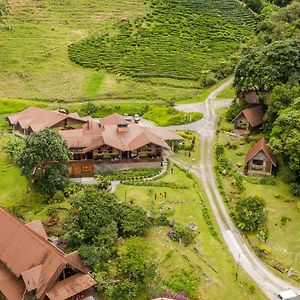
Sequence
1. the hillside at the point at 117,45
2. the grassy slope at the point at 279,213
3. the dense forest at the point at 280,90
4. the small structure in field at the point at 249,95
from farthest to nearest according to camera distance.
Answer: the hillside at the point at 117,45
the small structure in field at the point at 249,95
the dense forest at the point at 280,90
the grassy slope at the point at 279,213

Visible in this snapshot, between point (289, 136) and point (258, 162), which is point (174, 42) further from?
point (289, 136)

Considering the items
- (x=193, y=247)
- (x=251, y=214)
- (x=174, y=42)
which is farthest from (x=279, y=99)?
(x=174, y=42)

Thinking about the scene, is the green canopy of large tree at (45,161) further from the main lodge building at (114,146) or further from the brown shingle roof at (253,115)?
the brown shingle roof at (253,115)

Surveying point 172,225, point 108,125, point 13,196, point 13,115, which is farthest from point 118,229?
point 13,115

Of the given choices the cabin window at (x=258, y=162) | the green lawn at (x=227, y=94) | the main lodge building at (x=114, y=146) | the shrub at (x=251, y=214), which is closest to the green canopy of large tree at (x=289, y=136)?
the cabin window at (x=258, y=162)

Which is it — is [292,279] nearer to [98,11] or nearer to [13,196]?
[13,196]

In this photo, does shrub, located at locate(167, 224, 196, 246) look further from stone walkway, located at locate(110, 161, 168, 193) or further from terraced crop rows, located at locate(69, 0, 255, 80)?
terraced crop rows, located at locate(69, 0, 255, 80)

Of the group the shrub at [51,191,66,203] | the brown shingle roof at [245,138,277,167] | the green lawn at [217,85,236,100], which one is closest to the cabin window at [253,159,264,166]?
the brown shingle roof at [245,138,277,167]
